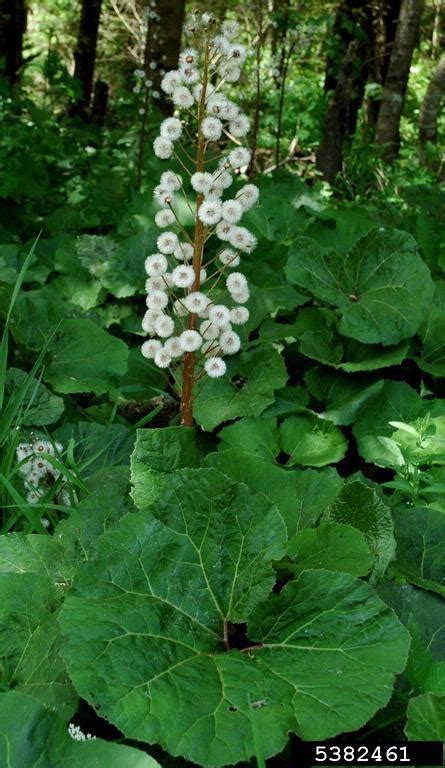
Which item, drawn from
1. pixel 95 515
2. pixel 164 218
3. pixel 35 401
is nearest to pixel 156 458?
pixel 95 515

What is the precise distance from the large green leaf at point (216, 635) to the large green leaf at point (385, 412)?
3.67 feet

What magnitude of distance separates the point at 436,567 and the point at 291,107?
31.1 ft

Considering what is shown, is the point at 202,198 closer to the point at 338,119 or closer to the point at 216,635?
the point at 216,635

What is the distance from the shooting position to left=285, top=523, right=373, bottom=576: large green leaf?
1.72 m

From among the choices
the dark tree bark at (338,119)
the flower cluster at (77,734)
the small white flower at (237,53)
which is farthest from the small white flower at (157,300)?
Answer: the dark tree bark at (338,119)

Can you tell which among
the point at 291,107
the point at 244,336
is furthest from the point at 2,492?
the point at 291,107

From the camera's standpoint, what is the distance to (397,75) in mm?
8414

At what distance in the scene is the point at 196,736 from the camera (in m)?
1.35

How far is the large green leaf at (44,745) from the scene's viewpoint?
4.25 ft

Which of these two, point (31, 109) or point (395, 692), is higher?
point (31, 109)

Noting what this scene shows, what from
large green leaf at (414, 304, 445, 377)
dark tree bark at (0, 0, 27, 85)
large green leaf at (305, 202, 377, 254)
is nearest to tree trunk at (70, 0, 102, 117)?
dark tree bark at (0, 0, 27, 85)

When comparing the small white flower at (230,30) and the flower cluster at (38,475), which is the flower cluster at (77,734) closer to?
the flower cluster at (38,475)

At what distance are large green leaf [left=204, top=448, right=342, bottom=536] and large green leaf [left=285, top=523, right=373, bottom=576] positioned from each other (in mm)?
200

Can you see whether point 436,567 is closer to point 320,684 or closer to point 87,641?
point 320,684
